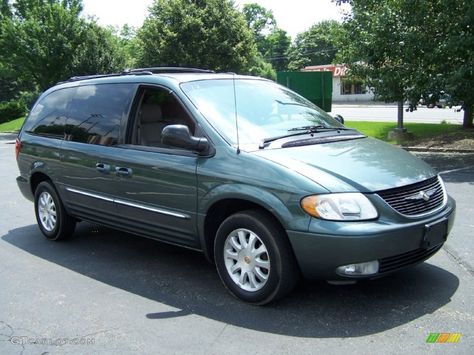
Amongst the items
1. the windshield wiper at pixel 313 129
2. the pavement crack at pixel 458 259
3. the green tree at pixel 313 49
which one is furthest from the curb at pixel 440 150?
the green tree at pixel 313 49

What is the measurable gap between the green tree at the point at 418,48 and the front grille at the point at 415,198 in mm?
7992

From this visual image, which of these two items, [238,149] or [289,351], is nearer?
[289,351]

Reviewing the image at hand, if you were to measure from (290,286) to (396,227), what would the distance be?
87 centimetres

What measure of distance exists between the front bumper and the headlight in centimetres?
4

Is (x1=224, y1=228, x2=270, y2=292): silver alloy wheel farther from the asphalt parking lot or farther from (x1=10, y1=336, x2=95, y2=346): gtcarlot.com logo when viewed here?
(x1=10, y1=336, x2=95, y2=346): gtcarlot.com logo

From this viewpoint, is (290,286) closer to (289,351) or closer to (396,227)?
(289,351)

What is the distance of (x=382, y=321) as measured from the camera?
3.73 metres

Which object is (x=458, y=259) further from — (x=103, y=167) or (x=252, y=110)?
(x=103, y=167)

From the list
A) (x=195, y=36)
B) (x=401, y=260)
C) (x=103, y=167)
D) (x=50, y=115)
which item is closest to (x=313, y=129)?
(x=401, y=260)

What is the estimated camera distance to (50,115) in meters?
6.23

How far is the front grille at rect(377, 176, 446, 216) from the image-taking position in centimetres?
376

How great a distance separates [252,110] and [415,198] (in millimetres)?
1607

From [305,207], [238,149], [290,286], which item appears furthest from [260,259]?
[238,149]

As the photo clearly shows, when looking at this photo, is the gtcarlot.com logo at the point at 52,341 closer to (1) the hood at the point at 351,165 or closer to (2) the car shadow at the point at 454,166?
(1) the hood at the point at 351,165
